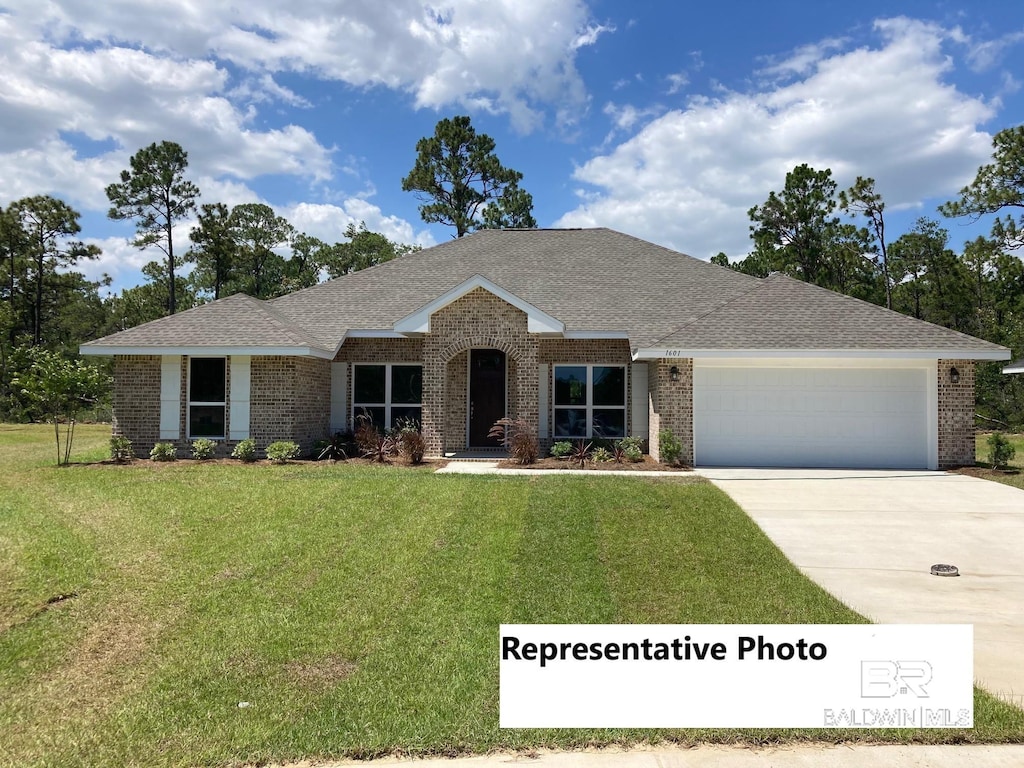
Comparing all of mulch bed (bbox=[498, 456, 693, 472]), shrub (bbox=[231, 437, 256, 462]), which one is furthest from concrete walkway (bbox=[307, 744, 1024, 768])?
shrub (bbox=[231, 437, 256, 462])

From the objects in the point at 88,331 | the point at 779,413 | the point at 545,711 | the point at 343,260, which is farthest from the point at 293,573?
the point at 88,331

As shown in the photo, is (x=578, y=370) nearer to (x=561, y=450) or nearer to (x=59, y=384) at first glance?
(x=561, y=450)

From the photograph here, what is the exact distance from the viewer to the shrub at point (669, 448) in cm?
1427

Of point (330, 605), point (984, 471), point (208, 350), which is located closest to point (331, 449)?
point (208, 350)

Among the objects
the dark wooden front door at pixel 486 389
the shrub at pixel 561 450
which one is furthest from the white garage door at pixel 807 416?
the dark wooden front door at pixel 486 389

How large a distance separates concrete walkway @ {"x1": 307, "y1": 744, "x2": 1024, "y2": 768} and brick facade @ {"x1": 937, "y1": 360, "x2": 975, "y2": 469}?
41.8 feet

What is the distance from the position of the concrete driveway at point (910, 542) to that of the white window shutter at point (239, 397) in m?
10.8

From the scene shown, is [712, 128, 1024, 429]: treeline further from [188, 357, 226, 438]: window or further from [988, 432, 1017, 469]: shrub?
[188, 357, 226, 438]: window

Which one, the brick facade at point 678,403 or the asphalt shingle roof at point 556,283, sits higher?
the asphalt shingle roof at point 556,283

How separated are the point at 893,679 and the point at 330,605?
4.47 meters

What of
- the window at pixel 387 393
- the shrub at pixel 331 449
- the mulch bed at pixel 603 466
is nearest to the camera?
the mulch bed at pixel 603 466

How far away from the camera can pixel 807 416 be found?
14.9 m

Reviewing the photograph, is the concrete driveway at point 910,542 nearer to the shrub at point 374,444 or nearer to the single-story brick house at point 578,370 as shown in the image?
the single-story brick house at point 578,370

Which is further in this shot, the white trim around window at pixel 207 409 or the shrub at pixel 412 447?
the white trim around window at pixel 207 409
